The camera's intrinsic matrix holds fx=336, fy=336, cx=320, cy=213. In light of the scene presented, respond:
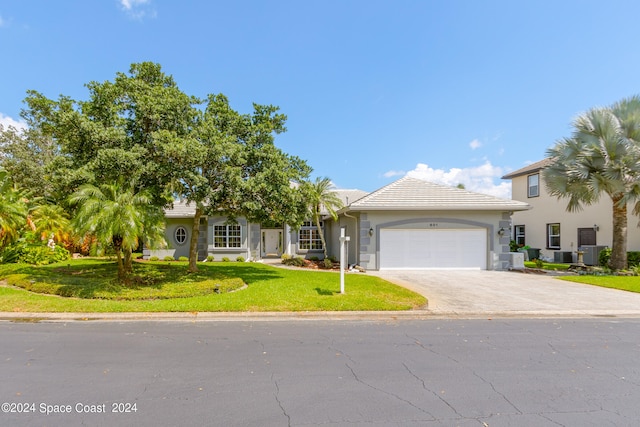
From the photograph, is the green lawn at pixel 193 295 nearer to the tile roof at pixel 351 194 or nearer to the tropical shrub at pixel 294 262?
the tropical shrub at pixel 294 262

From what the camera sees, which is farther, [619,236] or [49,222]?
[49,222]

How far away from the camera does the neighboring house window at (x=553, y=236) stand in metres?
23.5

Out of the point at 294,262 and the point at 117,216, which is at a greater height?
the point at 117,216

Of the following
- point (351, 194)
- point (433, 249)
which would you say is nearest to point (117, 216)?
point (433, 249)

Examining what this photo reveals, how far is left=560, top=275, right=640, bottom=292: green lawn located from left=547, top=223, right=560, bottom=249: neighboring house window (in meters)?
9.71

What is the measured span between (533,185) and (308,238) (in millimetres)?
17279

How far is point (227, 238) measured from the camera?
22.4 m

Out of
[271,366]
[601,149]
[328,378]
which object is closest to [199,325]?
[271,366]

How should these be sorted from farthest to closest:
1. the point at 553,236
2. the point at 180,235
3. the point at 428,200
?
the point at 553,236 → the point at 180,235 → the point at 428,200

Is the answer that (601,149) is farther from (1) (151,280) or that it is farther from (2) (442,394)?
(1) (151,280)

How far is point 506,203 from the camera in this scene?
17094mm

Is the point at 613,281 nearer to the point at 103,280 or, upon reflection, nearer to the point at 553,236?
the point at 553,236

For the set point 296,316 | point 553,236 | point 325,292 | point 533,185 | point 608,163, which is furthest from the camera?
point 533,185

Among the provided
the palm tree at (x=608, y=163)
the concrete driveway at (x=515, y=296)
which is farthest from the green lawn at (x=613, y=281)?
the palm tree at (x=608, y=163)
